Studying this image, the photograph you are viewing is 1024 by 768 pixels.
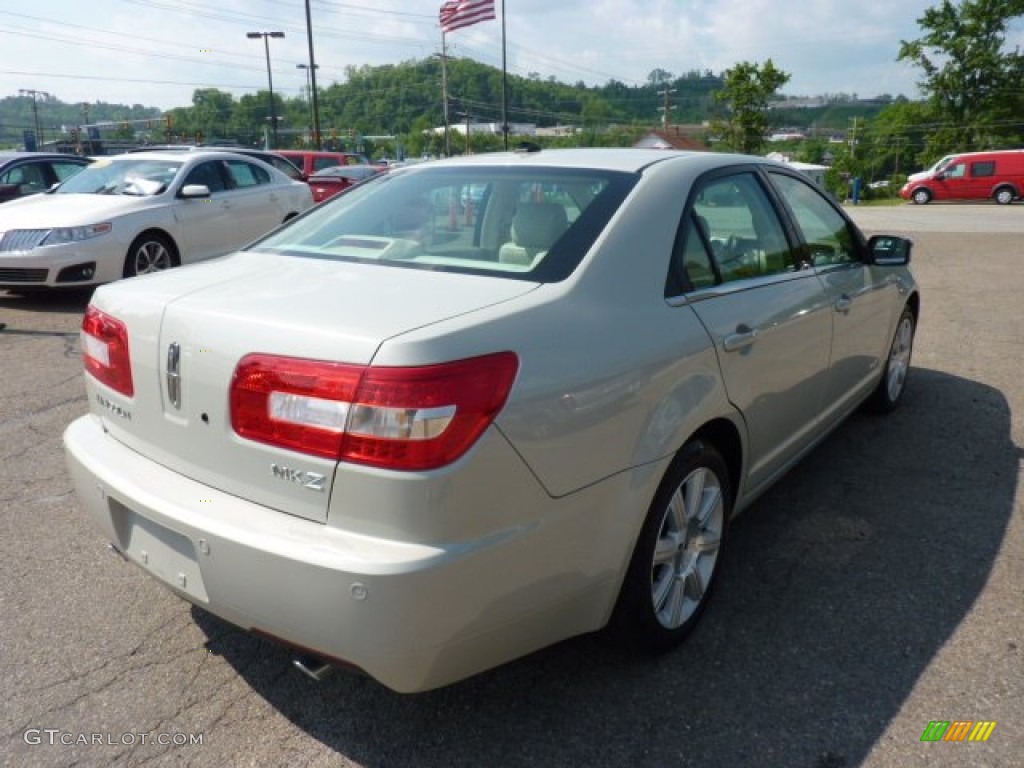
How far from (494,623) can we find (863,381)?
10.1 ft

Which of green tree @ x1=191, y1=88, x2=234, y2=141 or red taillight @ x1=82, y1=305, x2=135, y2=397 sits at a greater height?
green tree @ x1=191, y1=88, x2=234, y2=141

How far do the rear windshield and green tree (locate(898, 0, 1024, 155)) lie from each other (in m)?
61.2

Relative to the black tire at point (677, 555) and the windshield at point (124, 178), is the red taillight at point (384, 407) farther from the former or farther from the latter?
the windshield at point (124, 178)

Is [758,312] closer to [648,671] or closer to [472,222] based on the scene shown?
[472,222]

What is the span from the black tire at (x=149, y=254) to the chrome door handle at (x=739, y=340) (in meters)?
7.28

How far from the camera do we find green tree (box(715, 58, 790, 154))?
46500 mm

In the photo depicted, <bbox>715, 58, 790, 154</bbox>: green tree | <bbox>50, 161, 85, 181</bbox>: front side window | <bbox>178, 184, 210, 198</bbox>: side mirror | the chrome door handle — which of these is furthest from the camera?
<bbox>715, 58, 790, 154</bbox>: green tree

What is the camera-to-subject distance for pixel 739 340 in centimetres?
278

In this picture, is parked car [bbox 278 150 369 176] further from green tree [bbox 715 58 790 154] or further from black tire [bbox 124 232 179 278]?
green tree [bbox 715 58 790 154]

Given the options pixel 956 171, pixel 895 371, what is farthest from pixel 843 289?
pixel 956 171

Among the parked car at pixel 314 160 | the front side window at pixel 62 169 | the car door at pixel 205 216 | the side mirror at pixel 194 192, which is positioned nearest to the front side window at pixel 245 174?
the car door at pixel 205 216

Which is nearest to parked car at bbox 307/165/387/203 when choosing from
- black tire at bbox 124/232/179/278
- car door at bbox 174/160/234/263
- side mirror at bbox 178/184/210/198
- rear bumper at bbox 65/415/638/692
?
car door at bbox 174/160/234/263

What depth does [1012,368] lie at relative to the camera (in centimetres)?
629

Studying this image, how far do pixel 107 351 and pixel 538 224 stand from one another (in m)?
1.39
